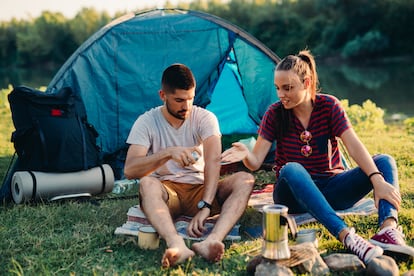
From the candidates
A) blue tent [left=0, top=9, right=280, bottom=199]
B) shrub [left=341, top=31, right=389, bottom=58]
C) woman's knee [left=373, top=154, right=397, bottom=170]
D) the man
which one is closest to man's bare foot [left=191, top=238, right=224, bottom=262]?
the man

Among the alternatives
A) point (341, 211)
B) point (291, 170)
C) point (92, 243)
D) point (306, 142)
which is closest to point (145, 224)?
point (92, 243)

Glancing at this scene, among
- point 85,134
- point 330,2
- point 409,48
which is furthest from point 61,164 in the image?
point 330,2

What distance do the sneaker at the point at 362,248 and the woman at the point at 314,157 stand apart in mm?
67

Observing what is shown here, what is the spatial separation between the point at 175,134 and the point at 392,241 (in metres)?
1.27

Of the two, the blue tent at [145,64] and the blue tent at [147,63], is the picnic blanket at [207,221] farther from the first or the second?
the blue tent at [147,63]

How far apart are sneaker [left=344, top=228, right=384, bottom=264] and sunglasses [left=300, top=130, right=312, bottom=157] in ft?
1.95

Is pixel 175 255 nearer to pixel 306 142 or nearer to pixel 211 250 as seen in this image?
pixel 211 250

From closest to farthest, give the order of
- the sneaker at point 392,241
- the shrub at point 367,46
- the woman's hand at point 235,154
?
1. the sneaker at point 392,241
2. the woman's hand at point 235,154
3. the shrub at point 367,46

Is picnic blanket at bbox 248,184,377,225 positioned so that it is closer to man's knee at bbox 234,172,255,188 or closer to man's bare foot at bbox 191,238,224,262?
man's knee at bbox 234,172,255,188

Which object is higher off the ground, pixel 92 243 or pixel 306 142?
pixel 306 142

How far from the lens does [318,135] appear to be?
306cm

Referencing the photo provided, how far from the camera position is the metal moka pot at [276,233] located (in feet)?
7.78

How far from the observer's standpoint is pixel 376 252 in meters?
2.47

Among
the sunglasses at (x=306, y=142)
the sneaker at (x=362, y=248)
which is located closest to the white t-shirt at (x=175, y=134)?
the sunglasses at (x=306, y=142)
